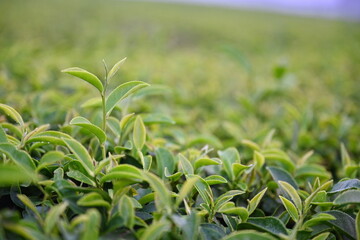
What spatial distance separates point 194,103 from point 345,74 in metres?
1.77

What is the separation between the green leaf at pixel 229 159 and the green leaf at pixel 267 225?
0.53 feet

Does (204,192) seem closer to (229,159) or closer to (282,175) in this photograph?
(229,159)

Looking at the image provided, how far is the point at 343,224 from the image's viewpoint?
73 centimetres

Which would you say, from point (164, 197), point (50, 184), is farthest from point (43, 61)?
point (164, 197)

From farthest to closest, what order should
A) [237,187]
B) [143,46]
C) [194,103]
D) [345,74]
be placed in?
[143,46] < [345,74] < [194,103] < [237,187]

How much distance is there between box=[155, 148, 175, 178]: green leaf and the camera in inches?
33.1

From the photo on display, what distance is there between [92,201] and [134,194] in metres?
0.15

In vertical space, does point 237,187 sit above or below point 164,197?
below

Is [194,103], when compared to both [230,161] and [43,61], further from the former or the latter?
[43,61]

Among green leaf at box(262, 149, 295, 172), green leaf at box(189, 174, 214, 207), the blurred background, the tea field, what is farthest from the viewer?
the blurred background

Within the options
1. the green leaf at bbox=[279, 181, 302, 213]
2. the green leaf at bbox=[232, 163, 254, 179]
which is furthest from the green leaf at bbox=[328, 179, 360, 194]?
the green leaf at bbox=[232, 163, 254, 179]

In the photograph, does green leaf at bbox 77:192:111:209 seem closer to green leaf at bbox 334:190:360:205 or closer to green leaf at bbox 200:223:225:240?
green leaf at bbox 200:223:225:240

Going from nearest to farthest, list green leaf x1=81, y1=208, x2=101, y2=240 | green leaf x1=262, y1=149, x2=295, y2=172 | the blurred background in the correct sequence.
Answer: green leaf x1=81, y1=208, x2=101, y2=240
green leaf x1=262, y1=149, x2=295, y2=172
the blurred background

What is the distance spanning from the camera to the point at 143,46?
382 centimetres
